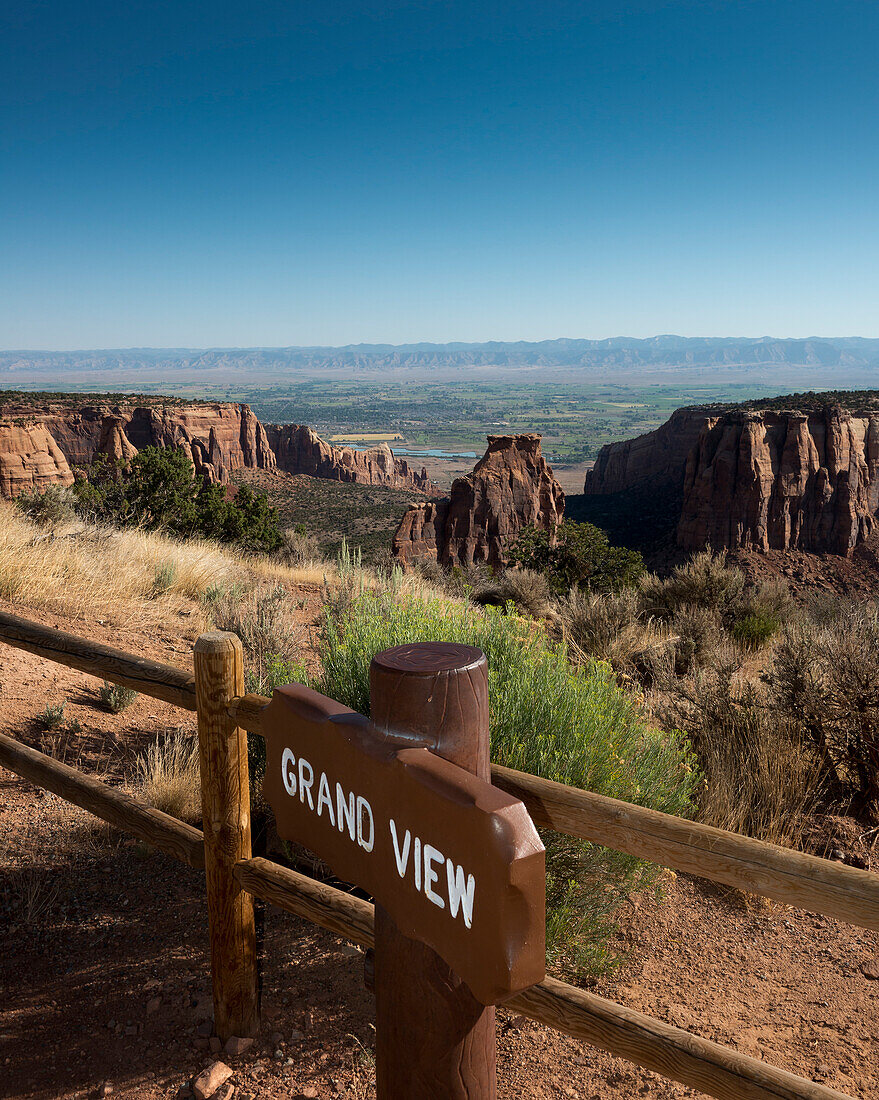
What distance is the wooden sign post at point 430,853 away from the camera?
3.79 ft

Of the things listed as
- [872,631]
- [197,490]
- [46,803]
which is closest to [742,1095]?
[46,803]

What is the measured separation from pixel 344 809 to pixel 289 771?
0.26 metres

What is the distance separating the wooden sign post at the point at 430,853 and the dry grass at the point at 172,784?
299 cm

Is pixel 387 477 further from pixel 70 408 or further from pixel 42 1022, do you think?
pixel 42 1022

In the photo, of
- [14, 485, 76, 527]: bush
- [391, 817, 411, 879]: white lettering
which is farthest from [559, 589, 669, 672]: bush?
[14, 485, 76, 527]: bush

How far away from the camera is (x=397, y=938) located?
→ 144 centimetres

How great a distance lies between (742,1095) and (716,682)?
4885mm

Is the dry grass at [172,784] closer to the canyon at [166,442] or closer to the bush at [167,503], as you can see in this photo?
the bush at [167,503]

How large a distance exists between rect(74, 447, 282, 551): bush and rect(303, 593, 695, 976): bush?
10.6 metres

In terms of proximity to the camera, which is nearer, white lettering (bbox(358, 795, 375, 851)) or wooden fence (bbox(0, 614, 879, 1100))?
white lettering (bbox(358, 795, 375, 851))

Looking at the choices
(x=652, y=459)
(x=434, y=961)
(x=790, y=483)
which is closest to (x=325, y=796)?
(x=434, y=961)

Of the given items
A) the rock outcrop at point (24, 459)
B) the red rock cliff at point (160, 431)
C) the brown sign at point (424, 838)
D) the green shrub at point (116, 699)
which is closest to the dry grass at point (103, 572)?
the green shrub at point (116, 699)

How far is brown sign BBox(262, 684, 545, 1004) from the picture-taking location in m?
1.15

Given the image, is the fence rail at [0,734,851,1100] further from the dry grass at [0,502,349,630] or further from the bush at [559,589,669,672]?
the bush at [559,589,669,672]
